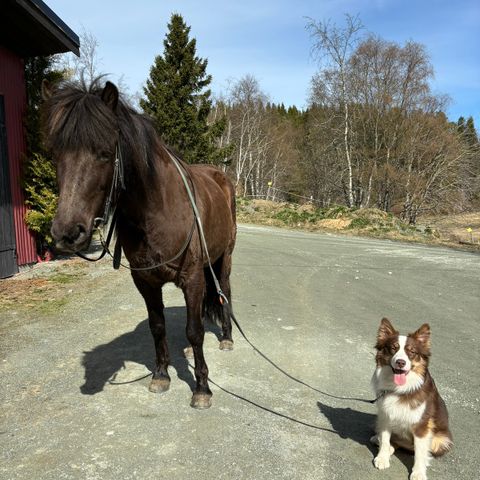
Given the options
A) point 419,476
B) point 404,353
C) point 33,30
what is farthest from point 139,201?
point 33,30

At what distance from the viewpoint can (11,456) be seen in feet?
9.08

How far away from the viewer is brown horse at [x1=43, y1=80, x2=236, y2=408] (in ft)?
7.82

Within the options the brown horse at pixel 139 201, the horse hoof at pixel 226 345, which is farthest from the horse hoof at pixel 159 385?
the horse hoof at pixel 226 345

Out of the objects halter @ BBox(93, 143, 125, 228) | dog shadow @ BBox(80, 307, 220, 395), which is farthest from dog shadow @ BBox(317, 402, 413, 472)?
halter @ BBox(93, 143, 125, 228)

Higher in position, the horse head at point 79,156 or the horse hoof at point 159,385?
the horse head at point 79,156

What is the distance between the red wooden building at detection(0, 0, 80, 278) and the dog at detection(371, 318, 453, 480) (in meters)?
7.64

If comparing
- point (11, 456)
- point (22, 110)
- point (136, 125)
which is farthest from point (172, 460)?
point (22, 110)

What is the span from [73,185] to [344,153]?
25.1m

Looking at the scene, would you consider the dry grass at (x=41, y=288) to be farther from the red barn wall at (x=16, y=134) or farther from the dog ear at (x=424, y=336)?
the dog ear at (x=424, y=336)

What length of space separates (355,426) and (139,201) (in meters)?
2.41

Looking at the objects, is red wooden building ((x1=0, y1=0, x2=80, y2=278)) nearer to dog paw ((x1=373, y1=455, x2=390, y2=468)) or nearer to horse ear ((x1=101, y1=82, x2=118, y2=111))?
horse ear ((x1=101, y1=82, x2=118, y2=111))

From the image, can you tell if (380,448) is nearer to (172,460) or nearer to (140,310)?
(172,460)

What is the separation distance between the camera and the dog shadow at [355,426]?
2.85 metres

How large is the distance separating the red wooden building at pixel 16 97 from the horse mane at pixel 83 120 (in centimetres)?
632
